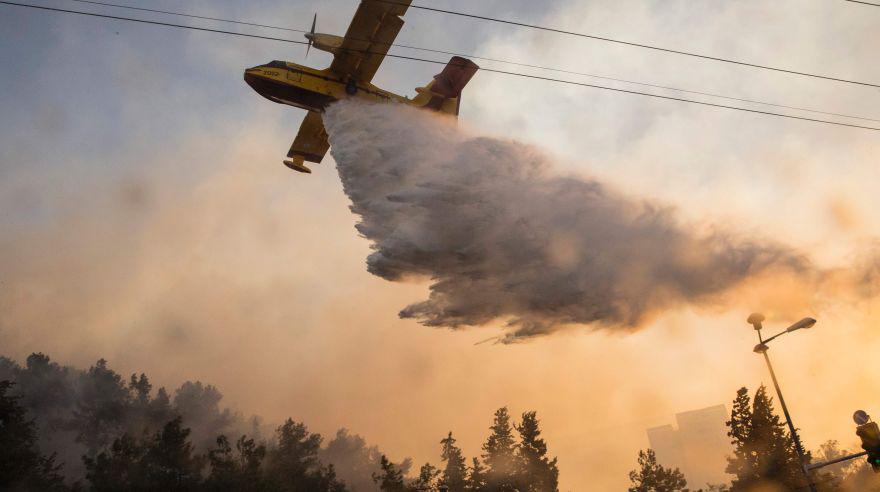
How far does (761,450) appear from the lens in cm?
3534

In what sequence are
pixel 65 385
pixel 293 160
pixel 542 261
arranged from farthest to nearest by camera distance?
1. pixel 65 385
2. pixel 293 160
3. pixel 542 261

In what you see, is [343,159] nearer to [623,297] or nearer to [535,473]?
[623,297]

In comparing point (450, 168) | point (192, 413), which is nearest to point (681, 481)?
point (450, 168)

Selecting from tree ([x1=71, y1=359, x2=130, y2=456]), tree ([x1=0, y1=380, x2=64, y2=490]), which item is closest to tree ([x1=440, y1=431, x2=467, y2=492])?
tree ([x1=0, y1=380, x2=64, y2=490])

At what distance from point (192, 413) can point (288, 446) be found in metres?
35.2

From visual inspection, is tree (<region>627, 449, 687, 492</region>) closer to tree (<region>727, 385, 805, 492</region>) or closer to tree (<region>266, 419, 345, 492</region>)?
tree (<region>727, 385, 805, 492</region>)

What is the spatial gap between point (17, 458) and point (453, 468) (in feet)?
110

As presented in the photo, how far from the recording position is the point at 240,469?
4172 centimetres

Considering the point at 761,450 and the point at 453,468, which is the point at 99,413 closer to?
the point at 453,468

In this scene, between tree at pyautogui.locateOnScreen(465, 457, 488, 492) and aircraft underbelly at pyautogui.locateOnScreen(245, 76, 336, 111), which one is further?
tree at pyautogui.locateOnScreen(465, 457, 488, 492)

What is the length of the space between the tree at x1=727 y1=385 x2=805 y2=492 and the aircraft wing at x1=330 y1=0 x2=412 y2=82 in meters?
31.7

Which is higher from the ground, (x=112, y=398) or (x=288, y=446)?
(x=112, y=398)

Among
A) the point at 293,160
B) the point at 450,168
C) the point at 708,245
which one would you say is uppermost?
the point at 293,160

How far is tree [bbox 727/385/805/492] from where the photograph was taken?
33.8 meters
